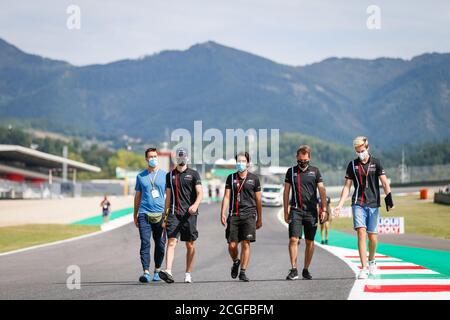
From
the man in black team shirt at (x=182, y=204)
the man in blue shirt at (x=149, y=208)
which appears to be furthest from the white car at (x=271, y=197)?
the man in black team shirt at (x=182, y=204)

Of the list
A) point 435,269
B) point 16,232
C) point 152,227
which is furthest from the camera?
point 16,232

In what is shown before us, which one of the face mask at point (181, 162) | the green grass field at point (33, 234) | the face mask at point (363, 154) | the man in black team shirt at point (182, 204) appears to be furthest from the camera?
the green grass field at point (33, 234)

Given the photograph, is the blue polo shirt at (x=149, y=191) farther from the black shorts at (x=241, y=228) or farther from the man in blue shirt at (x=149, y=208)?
the black shorts at (x=241, y=228)

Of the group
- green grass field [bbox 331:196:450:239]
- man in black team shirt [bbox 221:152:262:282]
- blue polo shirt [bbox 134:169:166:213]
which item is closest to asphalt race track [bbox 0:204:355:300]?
man in black team shirt [bbox 221:152:262:282]

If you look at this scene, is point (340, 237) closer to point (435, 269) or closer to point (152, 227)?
point (435, 269)

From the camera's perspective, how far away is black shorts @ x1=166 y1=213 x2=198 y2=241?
12508mm

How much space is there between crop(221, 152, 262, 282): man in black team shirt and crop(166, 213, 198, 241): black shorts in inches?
20.4

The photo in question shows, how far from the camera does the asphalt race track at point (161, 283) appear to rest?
1096 cm

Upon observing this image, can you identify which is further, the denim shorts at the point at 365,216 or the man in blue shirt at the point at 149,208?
the man in blue shirt at the point at 149,208

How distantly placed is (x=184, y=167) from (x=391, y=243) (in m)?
12.6

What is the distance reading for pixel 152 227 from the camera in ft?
42.5

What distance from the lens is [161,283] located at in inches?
489

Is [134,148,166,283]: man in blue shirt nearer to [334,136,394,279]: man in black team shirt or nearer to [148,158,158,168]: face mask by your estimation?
[148,158,158,168]: face mask
